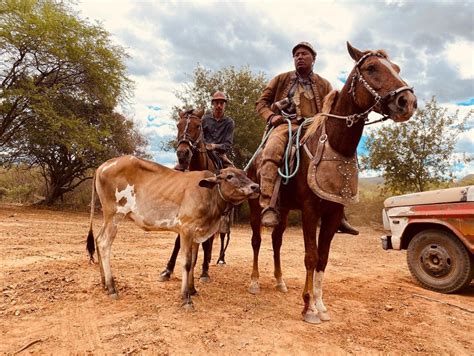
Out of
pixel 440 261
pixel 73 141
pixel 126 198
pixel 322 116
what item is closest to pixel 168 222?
pixel 126 198

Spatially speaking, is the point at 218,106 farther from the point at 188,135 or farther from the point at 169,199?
the point at 169,199

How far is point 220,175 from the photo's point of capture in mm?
4953

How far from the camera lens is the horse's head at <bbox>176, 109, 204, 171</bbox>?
6211mm

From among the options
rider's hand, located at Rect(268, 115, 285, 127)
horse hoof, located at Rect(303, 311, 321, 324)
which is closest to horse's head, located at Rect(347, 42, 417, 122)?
rider's hand, located at Rect(268, 115, 285, 127)

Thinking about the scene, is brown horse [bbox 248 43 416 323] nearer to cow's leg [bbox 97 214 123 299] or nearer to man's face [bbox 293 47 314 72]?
man's face [bbox 293 47 314 72]

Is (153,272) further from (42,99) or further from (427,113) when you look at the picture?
(427,113)

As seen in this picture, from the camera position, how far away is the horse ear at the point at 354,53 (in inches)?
166

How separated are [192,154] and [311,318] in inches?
145

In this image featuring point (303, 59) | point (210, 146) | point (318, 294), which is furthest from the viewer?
point (210, 146)

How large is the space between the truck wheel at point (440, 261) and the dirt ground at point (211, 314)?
0.90 feet

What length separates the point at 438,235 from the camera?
650 centimetres

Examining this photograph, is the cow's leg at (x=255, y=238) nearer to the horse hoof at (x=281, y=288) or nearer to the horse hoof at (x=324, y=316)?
the horse hoof at (x=281, y=288)

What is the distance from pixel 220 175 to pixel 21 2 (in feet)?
64.6

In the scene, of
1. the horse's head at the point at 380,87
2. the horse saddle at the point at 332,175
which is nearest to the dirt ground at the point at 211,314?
the horse saddle at the point at 332,175
